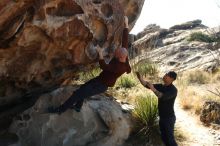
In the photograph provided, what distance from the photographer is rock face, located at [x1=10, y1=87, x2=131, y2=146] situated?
777 centimetres

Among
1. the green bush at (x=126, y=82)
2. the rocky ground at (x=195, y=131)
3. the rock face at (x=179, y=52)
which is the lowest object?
the rocky ground at (x=195, y=131)

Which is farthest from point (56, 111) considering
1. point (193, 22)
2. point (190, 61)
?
point (193, 22)

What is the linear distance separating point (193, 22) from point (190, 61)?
1421 centimetres

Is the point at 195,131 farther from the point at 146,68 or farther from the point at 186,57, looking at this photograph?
the point at 186,57

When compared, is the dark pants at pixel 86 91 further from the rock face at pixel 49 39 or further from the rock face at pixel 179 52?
the rock face at pixel 179 52

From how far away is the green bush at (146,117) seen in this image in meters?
8.96

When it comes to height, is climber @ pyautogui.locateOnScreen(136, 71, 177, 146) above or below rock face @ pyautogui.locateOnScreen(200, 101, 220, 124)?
above

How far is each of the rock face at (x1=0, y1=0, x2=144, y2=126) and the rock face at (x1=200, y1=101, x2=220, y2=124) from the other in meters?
3.31

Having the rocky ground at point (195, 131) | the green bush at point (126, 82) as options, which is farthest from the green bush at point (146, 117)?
the green bush at point (126, 82)

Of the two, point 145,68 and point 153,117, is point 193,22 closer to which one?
point 145,68

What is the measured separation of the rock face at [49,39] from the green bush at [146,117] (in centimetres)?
139

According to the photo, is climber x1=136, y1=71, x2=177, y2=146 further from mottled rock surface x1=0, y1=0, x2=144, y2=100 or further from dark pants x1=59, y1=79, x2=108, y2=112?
mottled rock surface x1=0, y1=0, x2=144, y2=100

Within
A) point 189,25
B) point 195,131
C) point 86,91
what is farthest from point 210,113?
point 189,25

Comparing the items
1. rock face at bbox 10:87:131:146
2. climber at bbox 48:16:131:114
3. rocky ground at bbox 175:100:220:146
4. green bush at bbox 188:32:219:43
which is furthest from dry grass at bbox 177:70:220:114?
green bush at bbox 188:32:219:43
